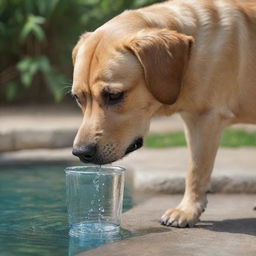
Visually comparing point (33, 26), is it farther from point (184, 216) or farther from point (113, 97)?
point (113, 97)

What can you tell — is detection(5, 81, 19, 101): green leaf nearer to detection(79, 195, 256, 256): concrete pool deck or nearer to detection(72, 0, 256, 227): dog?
detection(79, 195, 256, 256): concrete pool deck

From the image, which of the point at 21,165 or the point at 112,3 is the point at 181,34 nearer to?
the point at 21,165

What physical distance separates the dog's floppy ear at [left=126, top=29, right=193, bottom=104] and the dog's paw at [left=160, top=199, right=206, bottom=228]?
66 cm

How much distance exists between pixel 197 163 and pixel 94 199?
0.64 metres

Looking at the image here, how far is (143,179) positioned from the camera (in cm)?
572

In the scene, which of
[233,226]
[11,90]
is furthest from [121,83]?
[11,90]

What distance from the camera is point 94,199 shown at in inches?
168

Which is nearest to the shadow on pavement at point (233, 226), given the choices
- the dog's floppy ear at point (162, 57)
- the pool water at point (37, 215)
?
the pool water at point (37, 215)

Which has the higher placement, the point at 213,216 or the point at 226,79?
the point at 226,79

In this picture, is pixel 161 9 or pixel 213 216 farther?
pixel 213 216

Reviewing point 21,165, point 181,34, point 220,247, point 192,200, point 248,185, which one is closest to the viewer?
point 220,247

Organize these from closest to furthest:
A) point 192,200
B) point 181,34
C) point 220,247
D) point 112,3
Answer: point 220,247 → point 181,34 → point 192,200 → point 112,3

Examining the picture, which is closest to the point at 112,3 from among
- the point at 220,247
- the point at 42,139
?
the point at 42,139

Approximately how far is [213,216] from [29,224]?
1.09 meters
